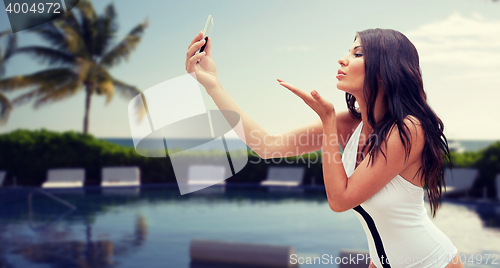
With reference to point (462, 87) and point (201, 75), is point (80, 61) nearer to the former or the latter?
point (201, 75)

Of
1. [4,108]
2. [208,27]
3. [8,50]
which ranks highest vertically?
[8,50]

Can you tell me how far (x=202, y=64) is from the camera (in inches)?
59.7

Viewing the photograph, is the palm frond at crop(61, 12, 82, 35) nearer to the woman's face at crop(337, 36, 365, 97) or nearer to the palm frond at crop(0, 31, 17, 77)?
the palm frond at crop(0, 31, 17, 77)

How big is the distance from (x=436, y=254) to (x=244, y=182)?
51.6ft

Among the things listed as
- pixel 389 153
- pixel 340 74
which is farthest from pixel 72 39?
pixel 389 153

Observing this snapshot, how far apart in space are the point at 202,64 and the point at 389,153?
2.49 ft

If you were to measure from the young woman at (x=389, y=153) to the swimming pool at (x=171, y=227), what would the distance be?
445 cm

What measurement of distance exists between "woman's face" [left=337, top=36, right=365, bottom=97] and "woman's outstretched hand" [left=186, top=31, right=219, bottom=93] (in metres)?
0.48

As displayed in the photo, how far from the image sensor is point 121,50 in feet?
66.5

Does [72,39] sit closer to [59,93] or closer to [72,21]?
[72,21]

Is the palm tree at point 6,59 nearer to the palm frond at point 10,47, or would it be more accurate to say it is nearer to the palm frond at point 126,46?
the palm frond at point 10,47

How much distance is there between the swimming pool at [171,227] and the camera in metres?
6.08

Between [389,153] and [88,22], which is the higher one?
[88,22]

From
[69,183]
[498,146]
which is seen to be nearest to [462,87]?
[498,146]
